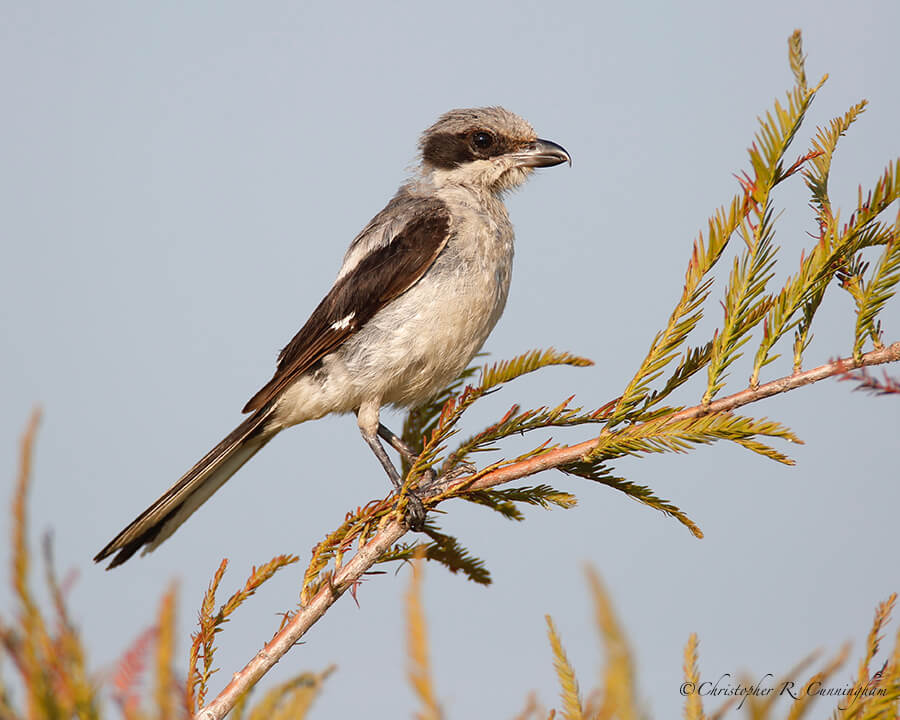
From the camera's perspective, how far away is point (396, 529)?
2037 mm

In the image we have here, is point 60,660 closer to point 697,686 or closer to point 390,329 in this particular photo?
point 697,686

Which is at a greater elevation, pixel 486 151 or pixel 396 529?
pixel 486 151

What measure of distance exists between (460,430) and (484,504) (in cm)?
20

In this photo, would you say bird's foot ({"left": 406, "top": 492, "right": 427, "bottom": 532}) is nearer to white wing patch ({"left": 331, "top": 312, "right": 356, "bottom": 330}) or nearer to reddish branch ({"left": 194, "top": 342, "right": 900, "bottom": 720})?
reddish branch ({"left": 194, "top": 342, "right": 900, "bottom": 720})

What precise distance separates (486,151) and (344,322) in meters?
1.43

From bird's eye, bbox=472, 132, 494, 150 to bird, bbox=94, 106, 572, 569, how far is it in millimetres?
566

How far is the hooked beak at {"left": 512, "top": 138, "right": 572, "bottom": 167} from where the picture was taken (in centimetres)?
471

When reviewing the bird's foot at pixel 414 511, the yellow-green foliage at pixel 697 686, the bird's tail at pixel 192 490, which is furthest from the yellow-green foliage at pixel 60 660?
the bird's tail at pixel 192 490

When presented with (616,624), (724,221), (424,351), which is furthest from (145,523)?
(616,624)

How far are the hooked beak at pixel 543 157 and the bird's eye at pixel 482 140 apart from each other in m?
0.17

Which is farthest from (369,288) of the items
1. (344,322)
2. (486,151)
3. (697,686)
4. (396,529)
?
(697,686)

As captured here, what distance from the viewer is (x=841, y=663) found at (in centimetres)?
104

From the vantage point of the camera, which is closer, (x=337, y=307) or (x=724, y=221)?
(x=724, y=221)

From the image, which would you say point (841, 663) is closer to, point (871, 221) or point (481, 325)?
point (871, 221)
